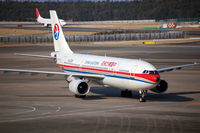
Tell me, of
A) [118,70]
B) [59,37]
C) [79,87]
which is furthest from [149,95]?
[59,37]

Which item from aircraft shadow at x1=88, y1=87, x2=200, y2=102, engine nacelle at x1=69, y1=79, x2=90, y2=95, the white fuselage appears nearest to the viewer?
the white fuselage

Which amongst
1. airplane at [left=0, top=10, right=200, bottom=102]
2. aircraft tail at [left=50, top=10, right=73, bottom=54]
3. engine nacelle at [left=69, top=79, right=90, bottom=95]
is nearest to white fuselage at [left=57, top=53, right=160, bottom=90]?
airplane at [left=0, top=10, right=200, bottom=102]

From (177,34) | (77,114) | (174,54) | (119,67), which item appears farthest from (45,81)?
(177,34)

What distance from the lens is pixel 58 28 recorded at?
49.8 metres

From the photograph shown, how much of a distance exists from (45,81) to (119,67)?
18573 mm

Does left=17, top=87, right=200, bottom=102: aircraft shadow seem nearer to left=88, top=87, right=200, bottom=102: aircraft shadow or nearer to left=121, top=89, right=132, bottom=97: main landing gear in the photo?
left=88, top=87, right=200, bottom=102: aircraft shadow

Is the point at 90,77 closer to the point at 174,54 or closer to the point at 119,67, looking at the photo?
the point at 119,67

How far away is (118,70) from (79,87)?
436 cm

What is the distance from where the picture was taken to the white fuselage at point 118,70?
37281 mm

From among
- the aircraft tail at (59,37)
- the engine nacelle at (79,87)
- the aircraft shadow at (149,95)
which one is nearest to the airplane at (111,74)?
the engine nacelle at (79,87)

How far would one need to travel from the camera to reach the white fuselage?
3728 centimetres

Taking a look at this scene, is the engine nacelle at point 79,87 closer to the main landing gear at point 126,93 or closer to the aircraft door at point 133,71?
the main landing gear at point 126,93

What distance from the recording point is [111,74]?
40.2 metres

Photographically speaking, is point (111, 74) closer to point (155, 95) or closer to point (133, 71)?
point (133, 71)
